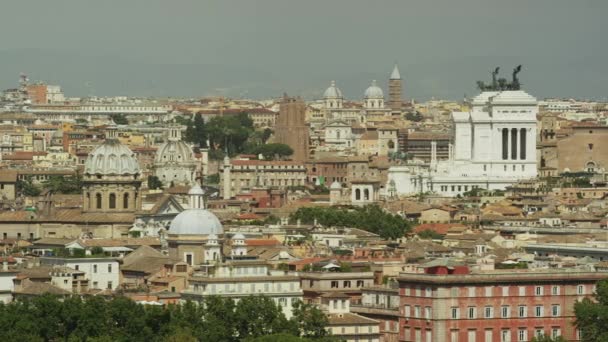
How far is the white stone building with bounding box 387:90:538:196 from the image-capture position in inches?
5965

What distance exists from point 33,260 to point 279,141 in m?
103

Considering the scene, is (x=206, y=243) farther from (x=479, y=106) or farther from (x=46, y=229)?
(x=479, y=106)

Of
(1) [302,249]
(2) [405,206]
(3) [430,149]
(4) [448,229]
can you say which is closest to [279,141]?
(3) [430,149]

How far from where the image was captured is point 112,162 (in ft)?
416

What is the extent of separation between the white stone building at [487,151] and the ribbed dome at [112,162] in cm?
2610

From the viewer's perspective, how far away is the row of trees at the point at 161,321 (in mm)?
71875

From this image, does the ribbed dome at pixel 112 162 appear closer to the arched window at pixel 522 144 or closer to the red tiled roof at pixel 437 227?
the red tiled roof at pixel 437 227

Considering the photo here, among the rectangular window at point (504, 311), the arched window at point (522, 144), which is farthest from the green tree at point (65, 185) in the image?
the rectangular window at point (504, 311)

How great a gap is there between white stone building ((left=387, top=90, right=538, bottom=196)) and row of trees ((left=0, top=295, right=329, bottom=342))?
7756 centimetres

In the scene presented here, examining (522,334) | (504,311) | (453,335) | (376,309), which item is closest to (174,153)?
(376,309)

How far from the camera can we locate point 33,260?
3703 inches

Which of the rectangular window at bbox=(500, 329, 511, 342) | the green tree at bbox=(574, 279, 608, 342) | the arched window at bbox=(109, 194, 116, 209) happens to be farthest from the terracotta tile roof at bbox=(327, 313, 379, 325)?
the arched window at bbox=(109, 194, 116, 209)

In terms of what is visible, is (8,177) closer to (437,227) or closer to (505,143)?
(505,143)

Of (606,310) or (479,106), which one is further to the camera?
(479,106)
